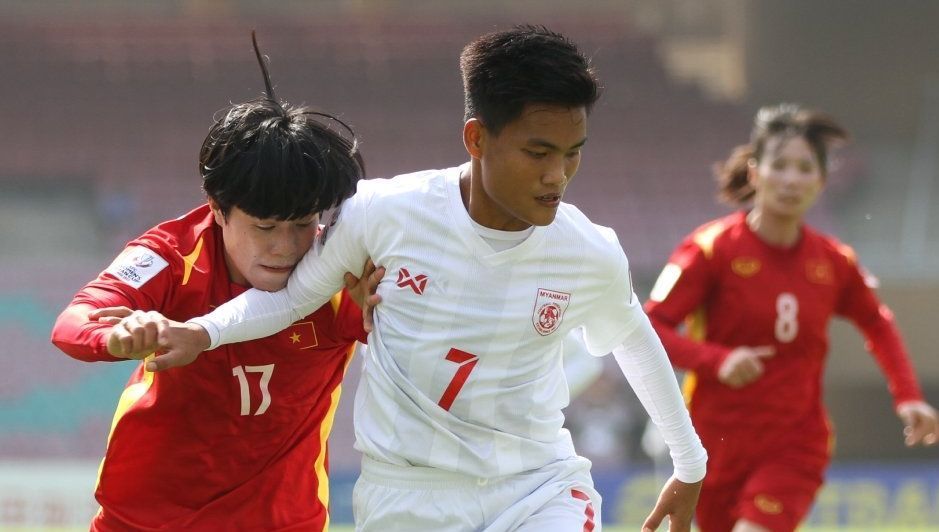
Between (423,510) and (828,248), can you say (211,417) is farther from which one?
(828,248)

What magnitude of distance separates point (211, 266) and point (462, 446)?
2.92 feet

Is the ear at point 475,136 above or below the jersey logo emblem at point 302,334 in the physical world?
above

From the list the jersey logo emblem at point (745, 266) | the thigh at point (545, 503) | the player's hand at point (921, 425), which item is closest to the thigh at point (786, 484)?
the player's hand at point (921, 425)

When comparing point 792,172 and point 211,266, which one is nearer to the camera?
point 211,266

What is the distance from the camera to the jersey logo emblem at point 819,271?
578 centimetres

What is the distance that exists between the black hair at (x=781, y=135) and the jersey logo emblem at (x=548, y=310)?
9.97 feet

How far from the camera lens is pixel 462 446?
3.26 m

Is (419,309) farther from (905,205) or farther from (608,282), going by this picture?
(905,205)

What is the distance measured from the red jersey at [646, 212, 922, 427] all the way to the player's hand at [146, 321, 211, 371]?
276 cm

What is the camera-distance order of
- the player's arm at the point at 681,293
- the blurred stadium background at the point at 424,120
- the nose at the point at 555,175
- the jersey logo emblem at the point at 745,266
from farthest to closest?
1. the blurred stadium background at the point at 424,120
2. the jersey logo emblem at the point at 745,266
3. the player's arm at the point at 681,293
4. the nose at the point at 555,175

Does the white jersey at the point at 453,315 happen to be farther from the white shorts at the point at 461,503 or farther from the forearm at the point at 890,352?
the forearm at the point at 890,352

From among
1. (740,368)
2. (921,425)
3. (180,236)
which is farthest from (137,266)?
(921,425)

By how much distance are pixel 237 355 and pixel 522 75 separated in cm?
111

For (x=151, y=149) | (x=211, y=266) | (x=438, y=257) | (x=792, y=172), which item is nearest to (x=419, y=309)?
(x=438, y=257)
